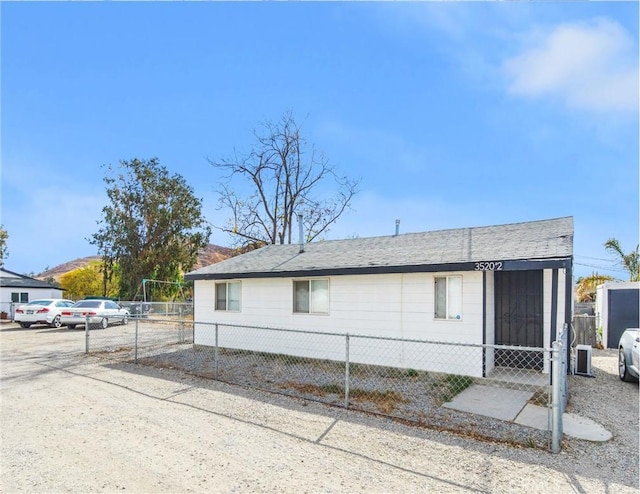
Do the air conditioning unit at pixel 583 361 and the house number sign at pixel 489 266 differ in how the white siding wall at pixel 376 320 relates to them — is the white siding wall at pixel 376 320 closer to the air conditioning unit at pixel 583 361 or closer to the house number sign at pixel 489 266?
the house number sign at pixel 489 266

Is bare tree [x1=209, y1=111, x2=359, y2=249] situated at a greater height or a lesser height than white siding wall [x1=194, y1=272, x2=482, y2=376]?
greater

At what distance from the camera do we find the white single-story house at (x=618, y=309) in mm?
13609

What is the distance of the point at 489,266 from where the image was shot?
775cm

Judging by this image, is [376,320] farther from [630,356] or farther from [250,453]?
[250,453]

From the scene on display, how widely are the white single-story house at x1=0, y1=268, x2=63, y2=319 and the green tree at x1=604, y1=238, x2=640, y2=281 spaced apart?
34.2 meters

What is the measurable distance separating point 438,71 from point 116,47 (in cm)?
984

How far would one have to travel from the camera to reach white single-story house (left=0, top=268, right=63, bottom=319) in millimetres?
26141

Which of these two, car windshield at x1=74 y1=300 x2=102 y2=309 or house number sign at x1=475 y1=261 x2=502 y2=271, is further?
car windshield at x1=74 y1=300 x2=102 y2=309

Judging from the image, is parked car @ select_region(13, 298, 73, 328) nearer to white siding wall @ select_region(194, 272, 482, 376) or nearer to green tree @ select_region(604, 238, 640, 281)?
white siding wall @ select_region(194, 272, 482, 376)

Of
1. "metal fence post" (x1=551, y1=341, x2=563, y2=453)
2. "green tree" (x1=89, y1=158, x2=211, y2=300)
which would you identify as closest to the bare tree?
"green tree" (x1=89, y1=158, x2=211, y2=300)

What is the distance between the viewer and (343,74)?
15.7 m

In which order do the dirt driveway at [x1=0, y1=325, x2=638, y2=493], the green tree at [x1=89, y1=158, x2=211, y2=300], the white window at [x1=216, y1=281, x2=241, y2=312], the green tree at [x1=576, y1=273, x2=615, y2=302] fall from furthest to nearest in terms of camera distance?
1. the green tree at [x1=89, y1=158, x2=211, y2=300]
2. the green tree at [x1=576, y1=273, x2=615, y2=302]
3. the white window at [x1=216, y1=281, x2=241, y2=312]
4. the dirt driveway at [x1=0, y1=325, x2=638, y2=493]

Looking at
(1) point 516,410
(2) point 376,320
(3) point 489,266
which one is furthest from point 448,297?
(1) point 516,410

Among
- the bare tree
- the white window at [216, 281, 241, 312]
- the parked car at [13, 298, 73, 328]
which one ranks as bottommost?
the parked car at [13, 298, 73, 328]
